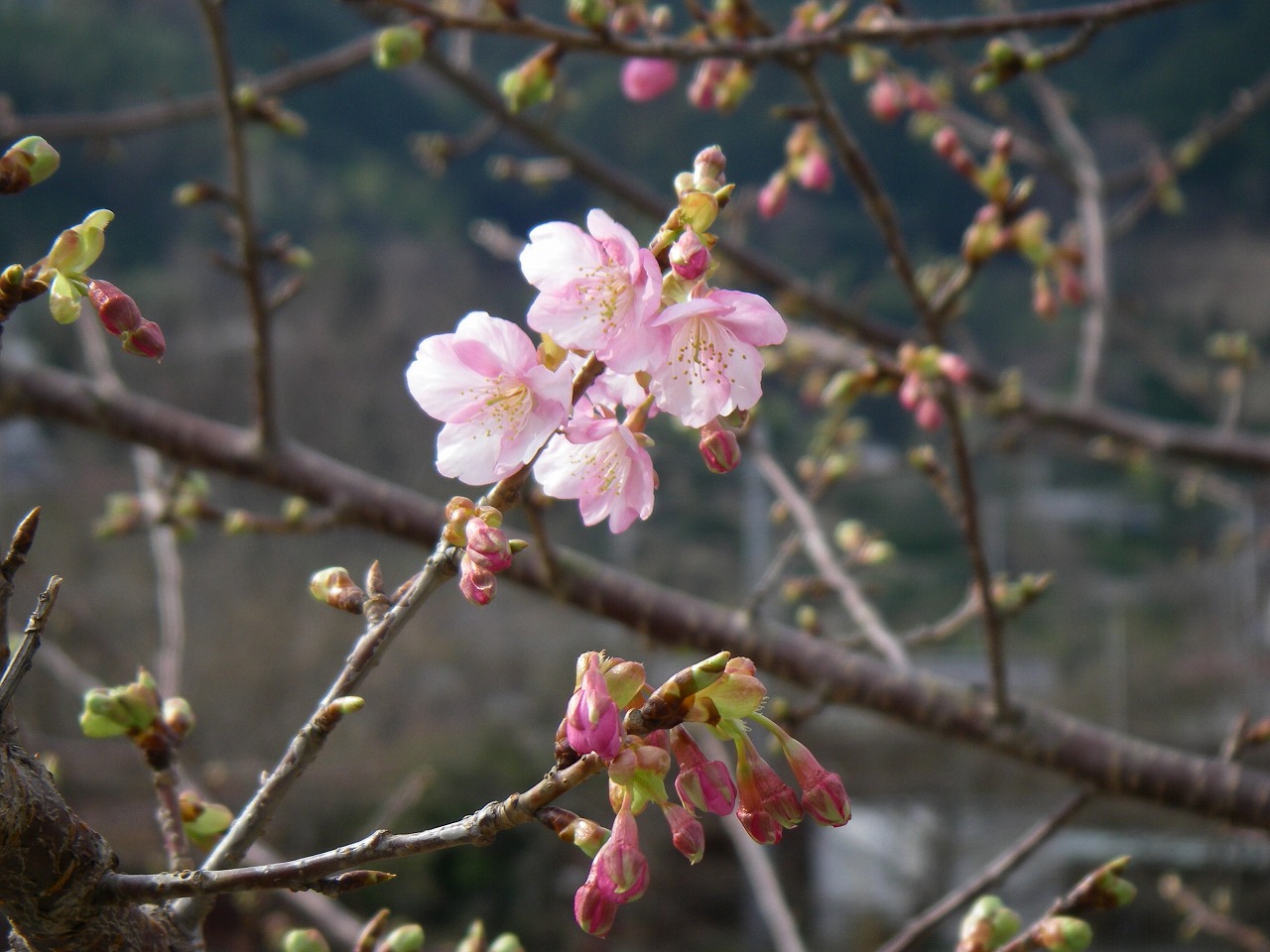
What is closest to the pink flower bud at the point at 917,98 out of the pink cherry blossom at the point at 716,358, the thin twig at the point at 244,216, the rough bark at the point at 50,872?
the thin twig at the point at 244,216

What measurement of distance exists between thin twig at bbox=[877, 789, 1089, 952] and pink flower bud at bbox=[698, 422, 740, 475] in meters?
0.51

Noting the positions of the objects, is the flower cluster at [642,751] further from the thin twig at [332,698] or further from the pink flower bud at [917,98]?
the pink flower bud at [917,98]

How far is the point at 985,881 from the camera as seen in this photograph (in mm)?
835

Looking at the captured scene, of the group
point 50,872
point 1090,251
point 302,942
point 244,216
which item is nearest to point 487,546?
point 50,872

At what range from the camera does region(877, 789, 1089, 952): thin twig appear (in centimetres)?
80

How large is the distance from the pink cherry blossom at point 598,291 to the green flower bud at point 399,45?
561 mm

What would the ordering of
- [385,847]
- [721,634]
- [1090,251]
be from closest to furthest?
[385,847] < [721,634] < [1090,251]

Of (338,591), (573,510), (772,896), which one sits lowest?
(573,510)

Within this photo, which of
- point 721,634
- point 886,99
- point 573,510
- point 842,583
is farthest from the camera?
point 573,510

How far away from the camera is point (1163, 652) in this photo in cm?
684

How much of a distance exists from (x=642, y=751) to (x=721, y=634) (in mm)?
690

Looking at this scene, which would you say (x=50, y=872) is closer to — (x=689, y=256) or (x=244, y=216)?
(x=689, y=256)

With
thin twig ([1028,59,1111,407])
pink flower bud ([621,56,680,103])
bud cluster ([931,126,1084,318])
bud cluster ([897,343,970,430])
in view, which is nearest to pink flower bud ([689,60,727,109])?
pink flower bud ([621,56,680,103])

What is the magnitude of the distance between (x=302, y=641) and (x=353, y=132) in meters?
8.44
